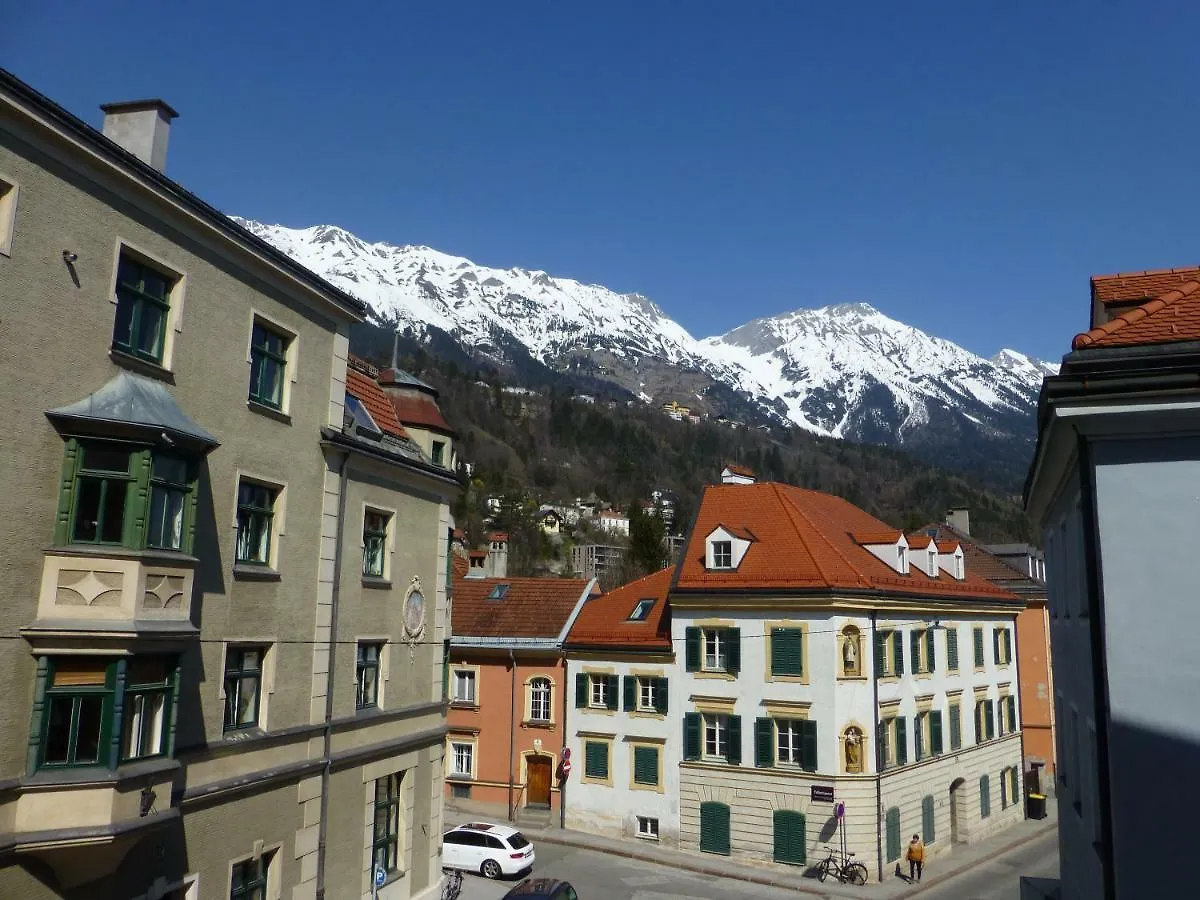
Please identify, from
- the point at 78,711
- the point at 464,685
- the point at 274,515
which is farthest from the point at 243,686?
the point at 464,685

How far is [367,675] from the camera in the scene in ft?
65.2

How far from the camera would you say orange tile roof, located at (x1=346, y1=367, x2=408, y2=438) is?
21.4 m

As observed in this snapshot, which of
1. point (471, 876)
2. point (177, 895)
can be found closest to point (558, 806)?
point (471, 876)

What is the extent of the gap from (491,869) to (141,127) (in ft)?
78.3

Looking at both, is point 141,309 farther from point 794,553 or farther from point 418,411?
point 794,553

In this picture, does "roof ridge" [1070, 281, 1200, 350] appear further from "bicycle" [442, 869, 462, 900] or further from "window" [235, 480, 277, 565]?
"bicycle" [442, 869, 462, 900]

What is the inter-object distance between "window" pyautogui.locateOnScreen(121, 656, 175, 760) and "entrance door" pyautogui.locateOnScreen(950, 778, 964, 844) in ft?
110

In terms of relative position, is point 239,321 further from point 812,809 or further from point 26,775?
point 812,809

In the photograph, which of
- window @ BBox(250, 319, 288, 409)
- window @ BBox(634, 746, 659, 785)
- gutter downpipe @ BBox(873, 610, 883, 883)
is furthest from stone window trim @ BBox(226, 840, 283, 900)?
gutter downpipe @ BBox(873, 610, 883, 883)

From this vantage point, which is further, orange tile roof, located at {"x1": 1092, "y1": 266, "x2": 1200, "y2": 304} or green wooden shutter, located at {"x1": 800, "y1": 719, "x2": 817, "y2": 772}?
green wooden shutter, located at {"x1": 800, "y1": 719, "x2": 817, "y2": 772}

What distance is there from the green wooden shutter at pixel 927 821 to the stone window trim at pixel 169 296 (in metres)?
31.4

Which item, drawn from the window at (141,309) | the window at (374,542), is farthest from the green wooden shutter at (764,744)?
the window at (141,309)

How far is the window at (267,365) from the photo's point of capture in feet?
54.2

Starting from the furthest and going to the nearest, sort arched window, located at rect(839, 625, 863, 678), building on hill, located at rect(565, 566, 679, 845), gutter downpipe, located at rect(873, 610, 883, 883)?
1. building on hill, located at rect(565, 566, 679, 845)
2. arched window, located at rect(839, 625, 863, 678)
3. gutter downpipe, located at rect(873, 610, 883, 883)
